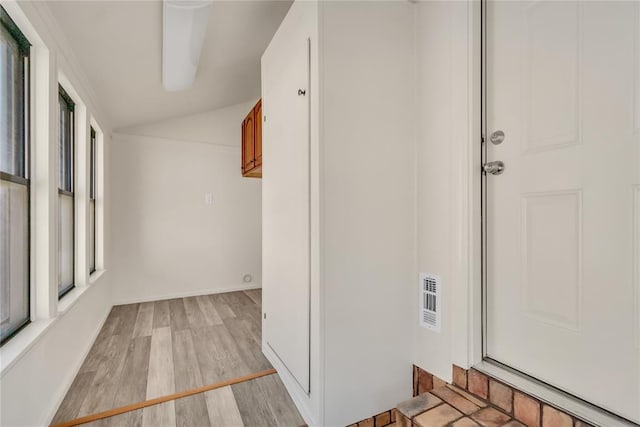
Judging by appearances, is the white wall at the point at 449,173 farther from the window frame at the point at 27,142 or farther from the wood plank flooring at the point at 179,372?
the window frame at the point at 27,142

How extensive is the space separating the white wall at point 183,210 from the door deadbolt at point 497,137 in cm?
341

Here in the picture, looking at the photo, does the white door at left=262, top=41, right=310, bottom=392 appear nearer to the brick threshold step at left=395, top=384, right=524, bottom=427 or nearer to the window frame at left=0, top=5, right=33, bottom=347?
the brick threshold step at left=395, top=384, right=524, bottom=427

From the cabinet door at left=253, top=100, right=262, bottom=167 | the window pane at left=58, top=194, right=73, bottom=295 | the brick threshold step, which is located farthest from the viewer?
the cabinet door at left=253, top=100, right=262, bottom=167

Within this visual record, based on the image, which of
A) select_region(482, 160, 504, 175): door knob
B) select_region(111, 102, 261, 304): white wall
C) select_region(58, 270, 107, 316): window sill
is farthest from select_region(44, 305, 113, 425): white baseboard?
select_region(482, 160, 504, 175): door knob

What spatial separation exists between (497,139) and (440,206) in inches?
15.1

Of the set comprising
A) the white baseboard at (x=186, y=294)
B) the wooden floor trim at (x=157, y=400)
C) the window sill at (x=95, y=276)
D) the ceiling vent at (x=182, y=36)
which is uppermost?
the ceiling vent at (x=182, y=36)

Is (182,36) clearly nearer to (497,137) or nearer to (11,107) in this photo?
(11,107)

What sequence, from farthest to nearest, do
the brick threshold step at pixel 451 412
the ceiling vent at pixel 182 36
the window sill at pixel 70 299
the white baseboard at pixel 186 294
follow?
the white baseboard at pixel 186 294, the window sill at pixel 70 299, the ceiling vent at pixel 182 36, the brick threshold step at pixel 451 412

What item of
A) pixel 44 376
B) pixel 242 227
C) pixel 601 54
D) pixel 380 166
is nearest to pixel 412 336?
pixel 380 166

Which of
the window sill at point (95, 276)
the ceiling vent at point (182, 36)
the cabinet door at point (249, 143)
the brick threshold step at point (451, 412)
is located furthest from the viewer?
the cabinet door at point (249, 143)

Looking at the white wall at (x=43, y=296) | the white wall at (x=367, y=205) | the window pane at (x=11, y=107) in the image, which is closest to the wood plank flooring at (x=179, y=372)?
the white wall at (x=43, y=296)

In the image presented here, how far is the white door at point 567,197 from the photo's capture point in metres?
0.92

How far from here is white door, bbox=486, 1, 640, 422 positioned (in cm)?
92

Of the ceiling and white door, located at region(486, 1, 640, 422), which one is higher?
the ceiling
